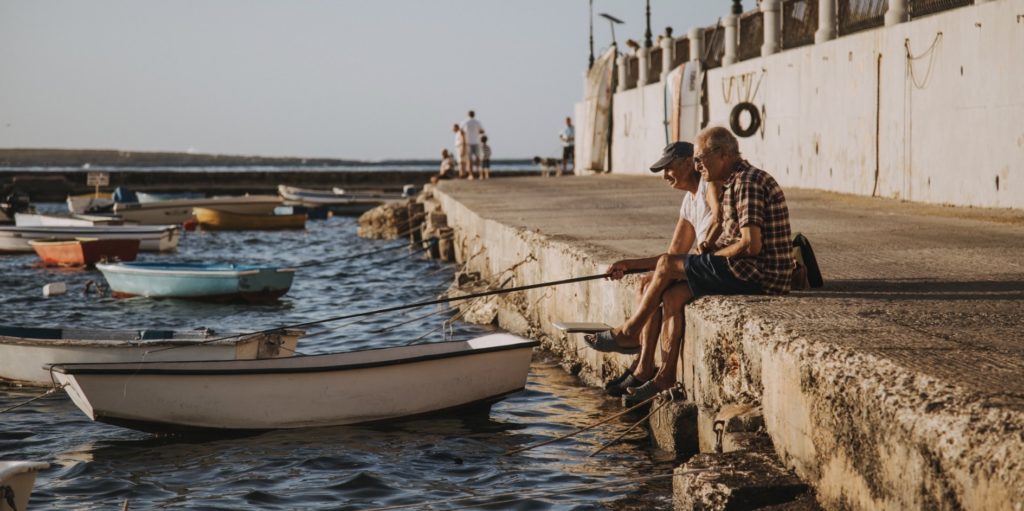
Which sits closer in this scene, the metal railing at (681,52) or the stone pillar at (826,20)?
the stone pillar at (826,20)

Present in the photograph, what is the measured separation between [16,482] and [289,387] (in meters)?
3.80

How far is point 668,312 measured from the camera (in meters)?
8.12

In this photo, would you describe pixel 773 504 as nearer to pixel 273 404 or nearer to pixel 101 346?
pixel 273 404

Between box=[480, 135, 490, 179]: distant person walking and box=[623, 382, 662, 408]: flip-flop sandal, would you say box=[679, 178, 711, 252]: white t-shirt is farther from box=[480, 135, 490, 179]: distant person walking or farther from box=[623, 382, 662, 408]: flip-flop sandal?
box=[480, 135, 490, 179]: distant person walking

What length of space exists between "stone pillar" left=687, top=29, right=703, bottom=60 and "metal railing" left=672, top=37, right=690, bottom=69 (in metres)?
0.83

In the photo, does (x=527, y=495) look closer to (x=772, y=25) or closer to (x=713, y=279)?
(x=713, y=279)

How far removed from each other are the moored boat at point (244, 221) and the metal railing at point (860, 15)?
24.3 m

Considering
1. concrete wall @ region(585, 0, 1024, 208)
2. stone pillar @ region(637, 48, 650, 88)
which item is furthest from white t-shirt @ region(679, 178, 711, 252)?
stone pillar @ region(637, 48, 650, 88)

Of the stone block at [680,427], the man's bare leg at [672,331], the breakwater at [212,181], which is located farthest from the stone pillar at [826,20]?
the breakwater at [212,181]

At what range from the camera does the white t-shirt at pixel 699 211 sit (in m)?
8.59

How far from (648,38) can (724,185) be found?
93.5 ft

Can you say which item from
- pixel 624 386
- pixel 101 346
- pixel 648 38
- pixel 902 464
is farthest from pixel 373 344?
pixel 648 38

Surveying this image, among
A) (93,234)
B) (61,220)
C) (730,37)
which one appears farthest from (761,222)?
(61,220)

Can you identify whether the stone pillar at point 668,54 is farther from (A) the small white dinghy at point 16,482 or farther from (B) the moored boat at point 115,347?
(A) the small white dinghy at point 16,482
